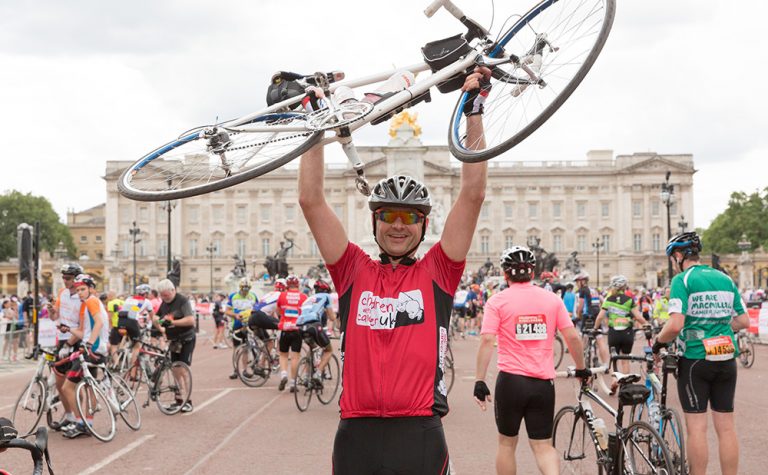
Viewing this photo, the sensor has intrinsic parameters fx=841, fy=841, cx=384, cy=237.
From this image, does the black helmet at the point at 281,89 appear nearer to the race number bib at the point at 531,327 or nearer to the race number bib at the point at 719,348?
the race number bib at the point at 531,327

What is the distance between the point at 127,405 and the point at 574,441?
19.7 feet

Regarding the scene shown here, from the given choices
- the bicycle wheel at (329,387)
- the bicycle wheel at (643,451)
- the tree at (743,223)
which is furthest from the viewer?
the tree at (743,223)

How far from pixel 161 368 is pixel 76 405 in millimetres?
2005

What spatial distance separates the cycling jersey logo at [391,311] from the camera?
11.3 feet

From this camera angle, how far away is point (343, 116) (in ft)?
14.0

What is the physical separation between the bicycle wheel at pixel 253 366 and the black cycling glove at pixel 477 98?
11432 millimetres

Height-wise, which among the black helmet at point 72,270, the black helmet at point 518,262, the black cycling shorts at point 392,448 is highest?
the black helmet at point 518,262

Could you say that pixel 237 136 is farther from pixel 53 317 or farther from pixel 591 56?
pixel 53 317

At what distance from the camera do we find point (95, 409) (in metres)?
9.88

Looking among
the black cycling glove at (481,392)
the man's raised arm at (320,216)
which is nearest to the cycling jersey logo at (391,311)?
the man's raised arm at (320,216)

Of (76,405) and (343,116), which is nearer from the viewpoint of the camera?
(343,116)

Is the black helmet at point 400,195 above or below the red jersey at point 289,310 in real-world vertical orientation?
above

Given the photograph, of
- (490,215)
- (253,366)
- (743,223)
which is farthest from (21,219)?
(253,366)

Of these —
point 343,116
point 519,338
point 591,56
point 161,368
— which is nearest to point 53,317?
point 161,368
